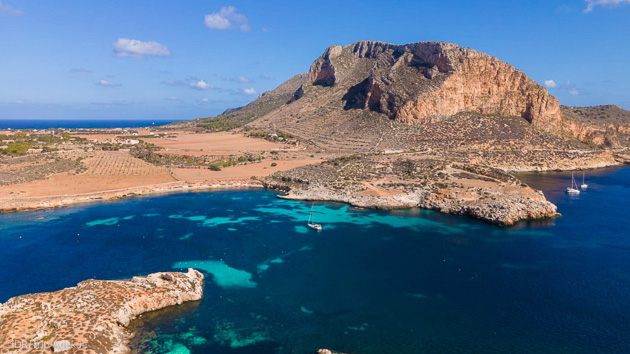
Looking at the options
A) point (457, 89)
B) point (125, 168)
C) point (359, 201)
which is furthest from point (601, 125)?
point (125, 168)

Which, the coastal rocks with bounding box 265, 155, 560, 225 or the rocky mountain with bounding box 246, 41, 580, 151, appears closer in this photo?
the coastal rocks with bounding box 265, 155, 560, 225

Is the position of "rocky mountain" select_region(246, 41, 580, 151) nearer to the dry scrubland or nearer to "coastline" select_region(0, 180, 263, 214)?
the dry scrubland

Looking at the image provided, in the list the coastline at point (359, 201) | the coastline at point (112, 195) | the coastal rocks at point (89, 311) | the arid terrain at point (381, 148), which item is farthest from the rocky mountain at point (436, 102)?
the coastal rocks at point (89, 311)

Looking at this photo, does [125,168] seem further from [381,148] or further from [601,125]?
[601,125]

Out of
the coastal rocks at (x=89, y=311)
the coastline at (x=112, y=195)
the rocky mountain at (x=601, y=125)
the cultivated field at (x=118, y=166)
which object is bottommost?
the coastal rocks at (x=89, y=311)

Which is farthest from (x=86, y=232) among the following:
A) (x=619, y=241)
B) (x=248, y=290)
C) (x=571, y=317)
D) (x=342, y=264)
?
(x=619, y=241)

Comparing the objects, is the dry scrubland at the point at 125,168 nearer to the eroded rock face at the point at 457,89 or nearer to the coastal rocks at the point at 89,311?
the eroded rock face at the point at 457,89

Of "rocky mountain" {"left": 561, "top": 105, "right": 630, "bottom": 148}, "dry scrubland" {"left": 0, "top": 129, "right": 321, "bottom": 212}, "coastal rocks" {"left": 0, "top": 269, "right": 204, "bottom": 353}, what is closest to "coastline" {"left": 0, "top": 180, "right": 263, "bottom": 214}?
"dry scrubland" {"left": 0, "top": 129, "right": 321, "bottom": 212}

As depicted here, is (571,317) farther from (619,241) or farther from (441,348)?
(619,241)
